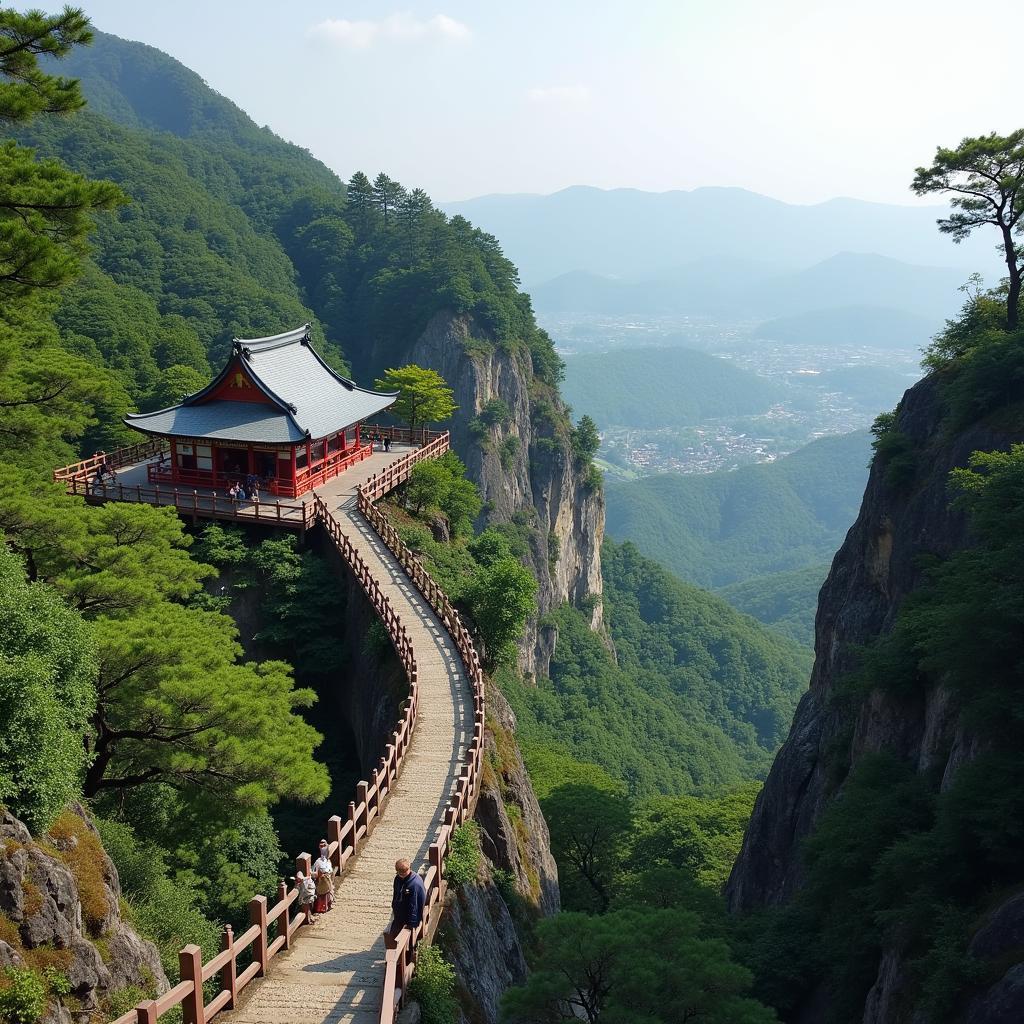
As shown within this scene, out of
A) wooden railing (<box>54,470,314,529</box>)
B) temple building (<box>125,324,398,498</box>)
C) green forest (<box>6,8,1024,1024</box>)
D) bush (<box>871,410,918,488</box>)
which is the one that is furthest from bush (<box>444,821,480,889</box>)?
temple building (<box>125,324,398,498</box>)

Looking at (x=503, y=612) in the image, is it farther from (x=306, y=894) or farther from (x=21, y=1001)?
(x=21, y=1001)

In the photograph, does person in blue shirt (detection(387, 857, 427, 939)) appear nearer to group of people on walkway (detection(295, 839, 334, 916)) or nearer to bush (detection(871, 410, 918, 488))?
group of people on walkway (detection(295, 839, 334, 916))

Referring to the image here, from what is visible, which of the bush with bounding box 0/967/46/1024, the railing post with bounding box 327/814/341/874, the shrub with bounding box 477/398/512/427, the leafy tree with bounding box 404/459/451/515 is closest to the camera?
the bush with bounding box 0/967/46/1024

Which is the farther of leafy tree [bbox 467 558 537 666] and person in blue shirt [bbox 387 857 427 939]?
leafy tree [bbox 467 558 537 666]

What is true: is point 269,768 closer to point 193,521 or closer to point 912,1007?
point 912,1007

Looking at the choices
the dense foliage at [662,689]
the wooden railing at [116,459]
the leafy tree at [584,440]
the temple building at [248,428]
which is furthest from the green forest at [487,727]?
the leafy tree at [584,440]
